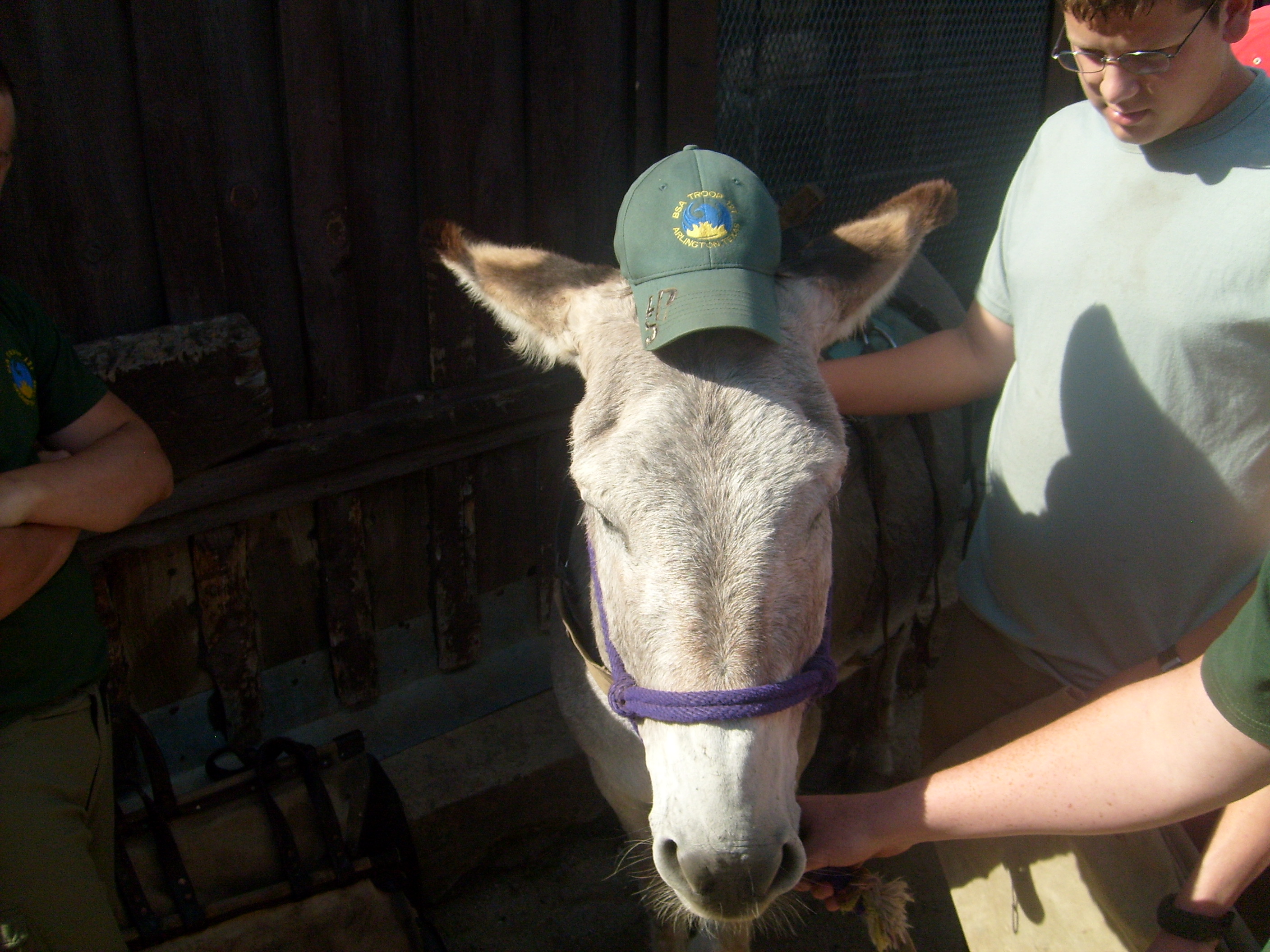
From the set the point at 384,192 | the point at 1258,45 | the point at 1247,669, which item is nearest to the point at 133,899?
the point at 384,192

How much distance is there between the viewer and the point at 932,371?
2.64 meters

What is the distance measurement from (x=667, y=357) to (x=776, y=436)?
30 centimetres

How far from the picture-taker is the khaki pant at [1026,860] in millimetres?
2359

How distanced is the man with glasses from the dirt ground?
2.47 ft

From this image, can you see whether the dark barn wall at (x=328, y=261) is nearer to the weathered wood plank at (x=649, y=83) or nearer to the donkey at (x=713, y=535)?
the weathered wood plank at (x=649, y=83)

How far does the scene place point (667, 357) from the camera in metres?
1.92

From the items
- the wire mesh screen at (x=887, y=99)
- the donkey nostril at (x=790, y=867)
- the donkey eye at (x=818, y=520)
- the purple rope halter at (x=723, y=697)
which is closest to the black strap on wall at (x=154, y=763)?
the purple rope halter at (x=723, y=697)

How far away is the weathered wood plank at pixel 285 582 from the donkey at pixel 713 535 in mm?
1330

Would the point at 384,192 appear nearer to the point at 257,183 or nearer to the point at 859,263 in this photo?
the point at 257,183

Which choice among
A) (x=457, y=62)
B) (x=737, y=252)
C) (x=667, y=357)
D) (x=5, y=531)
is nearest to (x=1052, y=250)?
(x=737, y=252)

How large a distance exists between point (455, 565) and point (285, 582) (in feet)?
2.08

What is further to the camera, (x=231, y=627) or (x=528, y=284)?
(x=231, y=627)

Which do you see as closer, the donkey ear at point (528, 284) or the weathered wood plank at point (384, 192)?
the donkey ear at point (528, 284)

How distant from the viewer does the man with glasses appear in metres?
2.01
